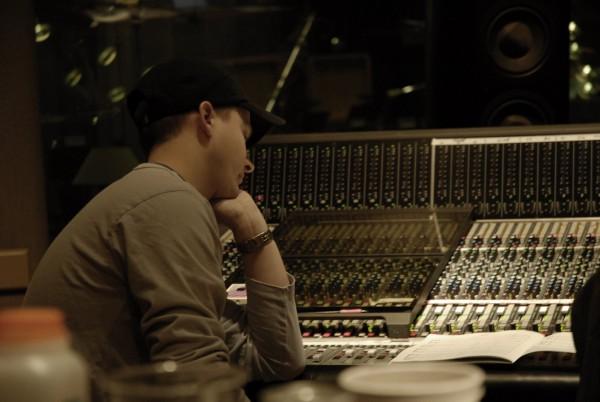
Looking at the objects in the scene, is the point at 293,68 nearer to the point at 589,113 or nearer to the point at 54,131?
the point at 54,131

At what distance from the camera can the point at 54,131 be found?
405 centimetres

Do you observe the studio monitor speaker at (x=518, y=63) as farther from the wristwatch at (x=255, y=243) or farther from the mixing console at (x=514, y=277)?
the wristwatch at (x=255, y=243)

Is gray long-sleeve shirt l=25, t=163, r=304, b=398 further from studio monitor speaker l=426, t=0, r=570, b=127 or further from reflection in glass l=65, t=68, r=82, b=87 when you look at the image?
reflection in glass l=65, t=68, r=82, b=87

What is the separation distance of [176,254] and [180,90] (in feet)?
1.22

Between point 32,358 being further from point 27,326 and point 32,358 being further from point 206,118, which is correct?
point 206,118

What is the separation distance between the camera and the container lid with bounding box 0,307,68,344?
0.83 metres

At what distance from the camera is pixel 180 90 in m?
2.14

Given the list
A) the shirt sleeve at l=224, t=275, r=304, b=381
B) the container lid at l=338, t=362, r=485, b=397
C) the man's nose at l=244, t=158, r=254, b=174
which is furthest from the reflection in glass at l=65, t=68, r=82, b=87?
the container lid at l=338, t=362, r=485, b=397

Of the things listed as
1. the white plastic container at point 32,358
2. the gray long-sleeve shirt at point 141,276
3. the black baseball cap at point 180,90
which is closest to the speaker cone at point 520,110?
the black baseball cap at point 180,90

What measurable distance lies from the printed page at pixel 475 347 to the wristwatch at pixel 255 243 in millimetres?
369

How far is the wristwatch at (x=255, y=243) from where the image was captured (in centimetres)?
235

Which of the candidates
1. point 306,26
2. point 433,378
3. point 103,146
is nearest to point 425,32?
point 306,26

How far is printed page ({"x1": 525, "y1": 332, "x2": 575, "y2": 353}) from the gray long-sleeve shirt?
675 mm

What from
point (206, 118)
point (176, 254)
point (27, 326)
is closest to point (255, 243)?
point (206, 118)
